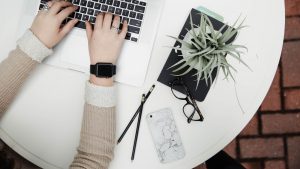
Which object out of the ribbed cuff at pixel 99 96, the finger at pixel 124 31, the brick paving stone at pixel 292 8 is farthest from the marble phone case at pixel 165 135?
the brick paving stone at pixel 292 8

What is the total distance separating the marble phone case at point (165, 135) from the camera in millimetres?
988

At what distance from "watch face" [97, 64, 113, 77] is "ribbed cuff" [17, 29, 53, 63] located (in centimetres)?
14

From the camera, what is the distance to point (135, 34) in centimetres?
99

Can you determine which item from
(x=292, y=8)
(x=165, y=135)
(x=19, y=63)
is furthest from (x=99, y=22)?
(x=292, y=8)

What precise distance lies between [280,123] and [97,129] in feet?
3.10

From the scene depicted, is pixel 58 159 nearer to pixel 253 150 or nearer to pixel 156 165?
pixel 156 165

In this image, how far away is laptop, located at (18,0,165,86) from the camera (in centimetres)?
98

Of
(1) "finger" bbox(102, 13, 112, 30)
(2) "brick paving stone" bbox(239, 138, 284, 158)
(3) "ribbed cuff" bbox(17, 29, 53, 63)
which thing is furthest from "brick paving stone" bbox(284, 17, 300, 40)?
(3) "ribbed cuff" bbox(17, 29, 53, 63)

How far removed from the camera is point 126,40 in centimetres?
99

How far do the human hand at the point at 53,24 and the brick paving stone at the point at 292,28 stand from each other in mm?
1011

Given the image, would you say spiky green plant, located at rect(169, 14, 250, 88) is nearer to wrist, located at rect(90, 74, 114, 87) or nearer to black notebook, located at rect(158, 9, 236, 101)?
black notebook, located at rect(158, 9, 236, 101)

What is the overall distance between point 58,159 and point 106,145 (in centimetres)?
15

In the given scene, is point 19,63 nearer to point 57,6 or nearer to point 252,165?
point 57,6

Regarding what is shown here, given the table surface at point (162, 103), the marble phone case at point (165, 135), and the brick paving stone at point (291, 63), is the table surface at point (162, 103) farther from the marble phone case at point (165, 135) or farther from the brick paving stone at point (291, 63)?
the brick paving stone at point (291, 63)
